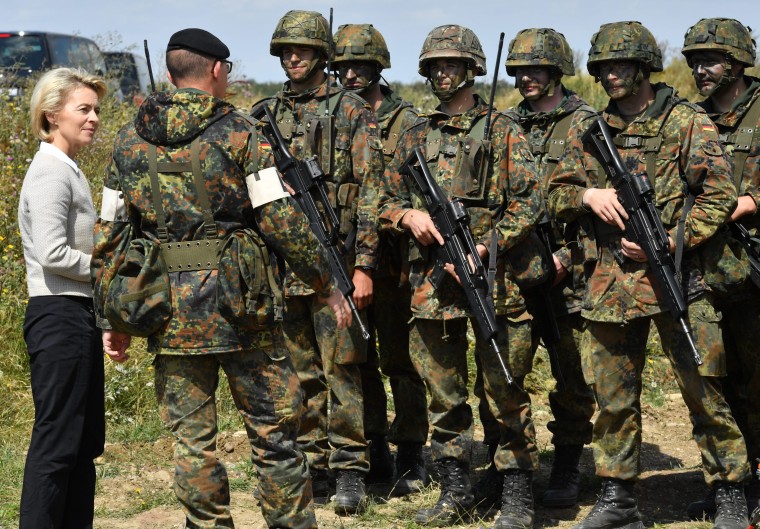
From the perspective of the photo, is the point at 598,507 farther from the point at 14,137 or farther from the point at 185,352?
the point at 14,137

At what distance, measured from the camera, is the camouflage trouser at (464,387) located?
542cm

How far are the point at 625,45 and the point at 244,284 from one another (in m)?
2.37

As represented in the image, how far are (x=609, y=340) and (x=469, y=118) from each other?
1.38 meters

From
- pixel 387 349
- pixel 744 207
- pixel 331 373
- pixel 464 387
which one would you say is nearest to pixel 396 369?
pixel 387 349

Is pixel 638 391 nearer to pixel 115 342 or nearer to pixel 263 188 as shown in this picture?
pixel 263 188

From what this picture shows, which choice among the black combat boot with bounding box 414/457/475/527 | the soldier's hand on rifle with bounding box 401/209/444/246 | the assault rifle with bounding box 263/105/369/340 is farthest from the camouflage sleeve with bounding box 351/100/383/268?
the black combat boot with bounding box 414/457/475/527

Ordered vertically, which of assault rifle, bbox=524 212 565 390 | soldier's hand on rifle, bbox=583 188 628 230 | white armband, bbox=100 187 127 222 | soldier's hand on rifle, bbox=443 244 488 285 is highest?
white armband, bbox=100 187 127 222

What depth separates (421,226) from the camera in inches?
213

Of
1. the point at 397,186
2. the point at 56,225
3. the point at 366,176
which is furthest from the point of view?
the point at 366,176

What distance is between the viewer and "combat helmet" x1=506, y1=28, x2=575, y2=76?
6246 mm

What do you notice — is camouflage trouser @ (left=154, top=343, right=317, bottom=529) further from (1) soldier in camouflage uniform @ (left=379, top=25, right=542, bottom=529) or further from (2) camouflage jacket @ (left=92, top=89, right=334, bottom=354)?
(1) soldier in camouflage uniform @ (left=379, top=25, right=542, bottom=529)

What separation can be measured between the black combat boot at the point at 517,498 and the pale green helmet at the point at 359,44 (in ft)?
8.80

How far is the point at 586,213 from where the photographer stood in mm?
5336

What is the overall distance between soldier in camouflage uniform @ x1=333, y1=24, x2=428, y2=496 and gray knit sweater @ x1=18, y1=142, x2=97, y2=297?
1.99 meters
